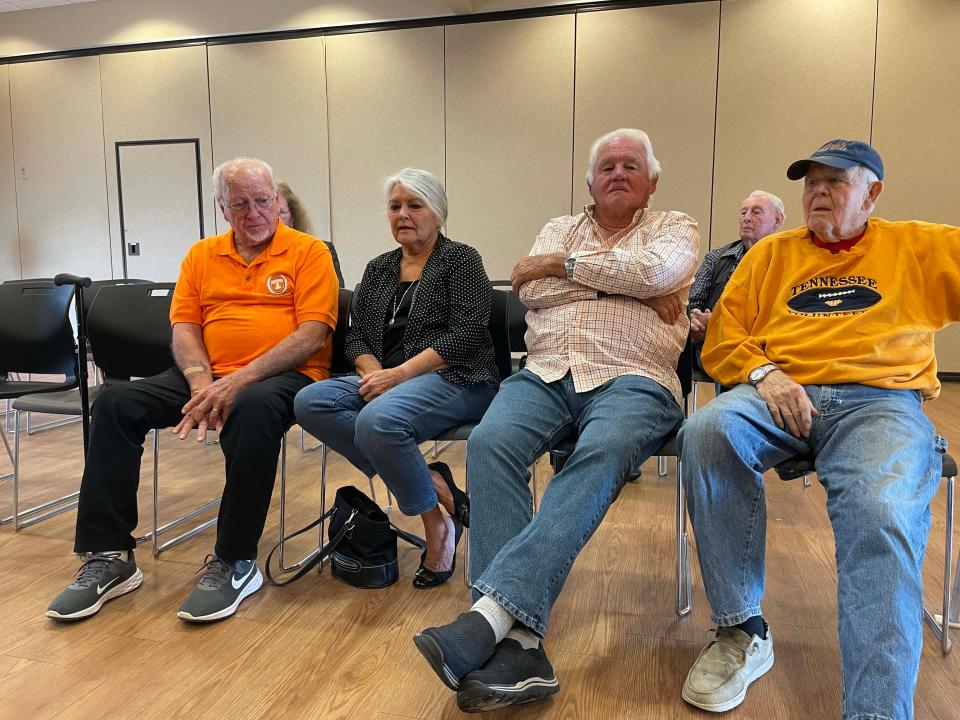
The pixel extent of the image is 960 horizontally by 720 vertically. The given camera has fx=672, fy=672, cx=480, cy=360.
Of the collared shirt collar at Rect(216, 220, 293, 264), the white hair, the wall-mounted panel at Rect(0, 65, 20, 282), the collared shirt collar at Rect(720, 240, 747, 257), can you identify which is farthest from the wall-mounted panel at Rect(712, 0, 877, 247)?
the wall-mounted panel at Rect(0, 65, 20, 282)

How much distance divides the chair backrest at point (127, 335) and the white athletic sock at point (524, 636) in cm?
164

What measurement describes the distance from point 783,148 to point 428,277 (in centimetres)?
432

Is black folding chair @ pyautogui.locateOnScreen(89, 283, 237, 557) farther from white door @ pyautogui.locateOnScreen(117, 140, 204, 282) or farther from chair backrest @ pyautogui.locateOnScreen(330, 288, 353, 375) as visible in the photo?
white door @ pyautogui.locateOnScreen(117, 140, 204, 282)

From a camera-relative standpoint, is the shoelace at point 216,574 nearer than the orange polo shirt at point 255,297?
Yes

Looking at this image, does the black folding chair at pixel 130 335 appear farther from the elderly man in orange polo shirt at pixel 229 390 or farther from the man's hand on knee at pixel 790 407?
the man's hand on knee at pixel 790 407

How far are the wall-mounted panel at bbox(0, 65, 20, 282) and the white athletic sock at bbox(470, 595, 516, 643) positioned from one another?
7552 millimetres

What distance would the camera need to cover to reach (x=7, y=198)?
22.8ft

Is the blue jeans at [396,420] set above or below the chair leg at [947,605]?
above

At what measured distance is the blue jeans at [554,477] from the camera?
1395 mm

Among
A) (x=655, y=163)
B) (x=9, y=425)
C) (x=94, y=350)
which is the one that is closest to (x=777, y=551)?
(x=655, y=163)

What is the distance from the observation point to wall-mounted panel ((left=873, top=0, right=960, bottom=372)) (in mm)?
4953

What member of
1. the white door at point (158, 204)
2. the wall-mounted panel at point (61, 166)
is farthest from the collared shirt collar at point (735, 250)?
the wall-mounted panel at point (61, 166)

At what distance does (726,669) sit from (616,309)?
3.00 feet

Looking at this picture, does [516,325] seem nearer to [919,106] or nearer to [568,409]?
[568,409]
